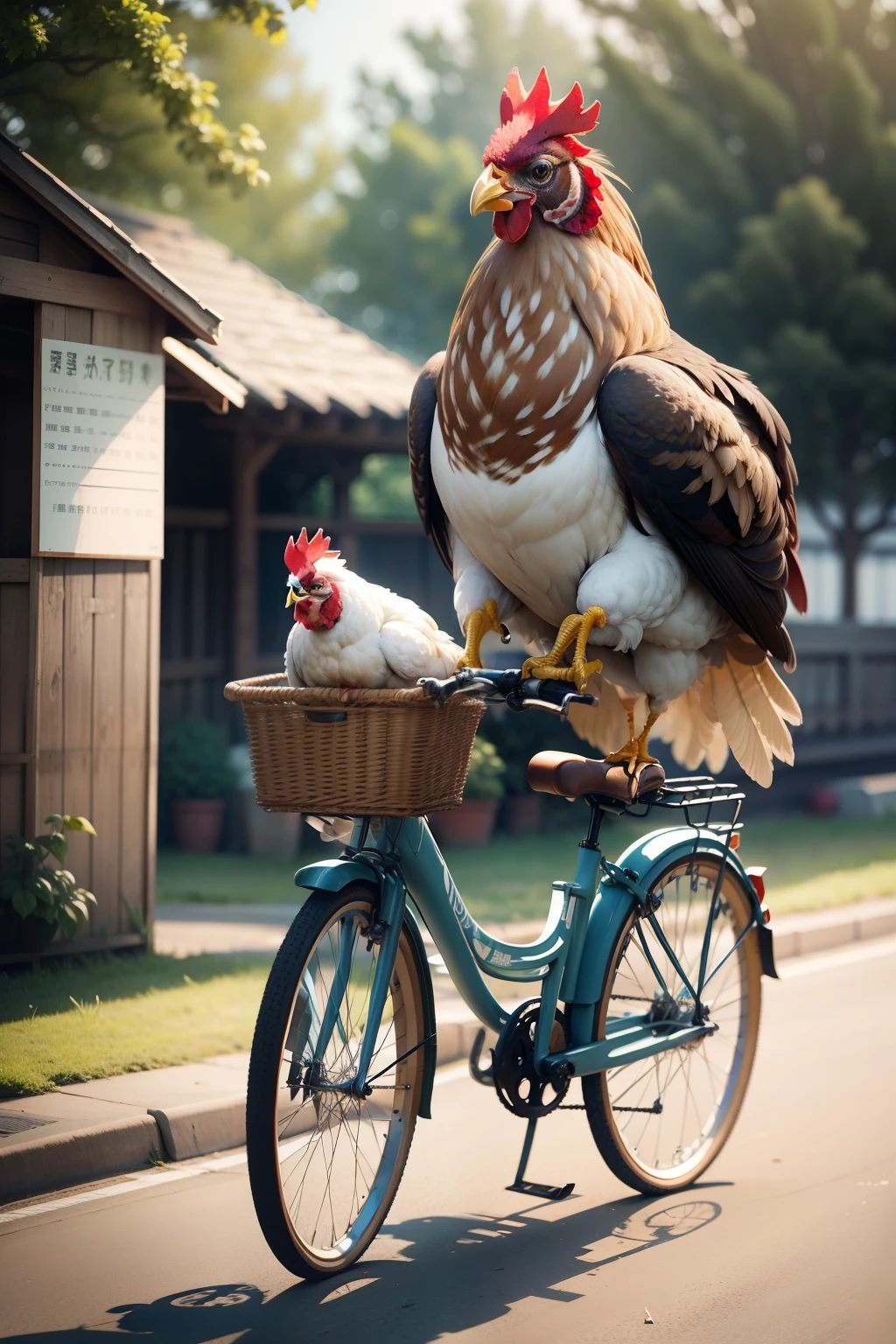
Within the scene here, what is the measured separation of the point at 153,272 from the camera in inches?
255

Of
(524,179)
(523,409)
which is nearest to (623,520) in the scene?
(523,409)

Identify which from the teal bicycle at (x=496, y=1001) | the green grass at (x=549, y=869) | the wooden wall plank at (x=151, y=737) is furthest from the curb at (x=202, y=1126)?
the green grass at (x=549, y=869)

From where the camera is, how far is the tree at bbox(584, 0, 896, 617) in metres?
14.6

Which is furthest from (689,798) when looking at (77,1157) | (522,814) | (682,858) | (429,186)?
(429,186)

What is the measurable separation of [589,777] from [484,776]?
673 cm

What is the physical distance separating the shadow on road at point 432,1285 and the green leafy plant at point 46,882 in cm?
258

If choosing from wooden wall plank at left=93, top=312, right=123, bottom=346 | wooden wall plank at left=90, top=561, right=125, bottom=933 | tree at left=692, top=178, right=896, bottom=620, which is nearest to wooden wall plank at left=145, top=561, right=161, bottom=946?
wooden wall plank at left=90, top=561, right=125, bottom=933

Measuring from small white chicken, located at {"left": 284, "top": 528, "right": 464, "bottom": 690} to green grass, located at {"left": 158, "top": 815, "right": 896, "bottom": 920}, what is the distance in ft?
14.7

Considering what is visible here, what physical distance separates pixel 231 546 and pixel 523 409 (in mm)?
7949

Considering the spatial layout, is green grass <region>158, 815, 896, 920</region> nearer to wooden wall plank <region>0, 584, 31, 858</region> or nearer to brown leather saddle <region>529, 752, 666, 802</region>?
wooden wall plank <region>0, 584, 31, 858</region>

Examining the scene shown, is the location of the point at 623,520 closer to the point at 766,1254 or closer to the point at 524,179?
the point at 524,179

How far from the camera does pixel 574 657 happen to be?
12.6 feet

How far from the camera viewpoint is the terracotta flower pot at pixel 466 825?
35.7ft

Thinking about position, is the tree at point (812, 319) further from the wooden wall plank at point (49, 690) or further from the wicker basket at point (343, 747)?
the wicker basket at point (343, 747)
